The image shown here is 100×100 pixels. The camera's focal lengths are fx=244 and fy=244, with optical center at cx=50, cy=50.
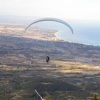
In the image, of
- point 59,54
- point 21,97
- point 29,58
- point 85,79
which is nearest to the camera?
point 21,97

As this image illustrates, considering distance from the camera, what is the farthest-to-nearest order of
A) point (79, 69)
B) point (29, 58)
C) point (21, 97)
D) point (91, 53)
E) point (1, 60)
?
point (91, 53) < point (29, 58) < point (1, 60) < point (79, 69) < point (21, 97)

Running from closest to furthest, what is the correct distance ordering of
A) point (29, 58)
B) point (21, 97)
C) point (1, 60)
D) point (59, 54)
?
1. point (21, 97)
2. point (1, 60)
3. point (29, 58)
4. point (59, 54)

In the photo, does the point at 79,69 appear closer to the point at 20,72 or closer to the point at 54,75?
the point at 54,75

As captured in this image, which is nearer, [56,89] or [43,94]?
[43,94]

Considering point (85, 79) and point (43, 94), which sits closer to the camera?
point (43, 94)

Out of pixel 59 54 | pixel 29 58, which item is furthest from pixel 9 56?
pixel 59 54

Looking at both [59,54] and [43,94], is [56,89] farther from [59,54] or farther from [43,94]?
[59,54]

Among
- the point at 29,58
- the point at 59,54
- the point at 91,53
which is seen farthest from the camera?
the point at 91,53

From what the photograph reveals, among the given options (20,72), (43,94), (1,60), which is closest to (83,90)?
(43,94)
